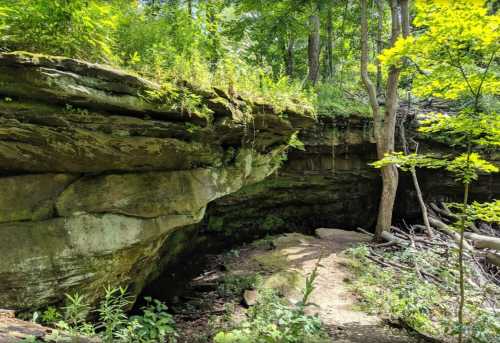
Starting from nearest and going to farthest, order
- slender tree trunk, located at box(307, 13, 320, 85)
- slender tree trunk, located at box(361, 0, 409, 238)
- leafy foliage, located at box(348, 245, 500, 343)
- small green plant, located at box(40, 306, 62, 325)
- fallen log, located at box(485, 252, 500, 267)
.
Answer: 1. small green plant, located at box(40, 306, 62, 325)
2. leafy foliage, located at box(348, 245, 500, 343)
3. fallen log, located at box(485, 252, 500, 267)
4. slender tree trunk, located at box(361, 0, 409, 238)
5. slender tree trunk, located at box(307, 13, 320, 85)

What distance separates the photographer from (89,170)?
14.7 feet

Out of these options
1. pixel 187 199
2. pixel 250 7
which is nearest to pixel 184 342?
pixel 187 199

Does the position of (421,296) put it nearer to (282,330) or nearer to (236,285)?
(282,330)

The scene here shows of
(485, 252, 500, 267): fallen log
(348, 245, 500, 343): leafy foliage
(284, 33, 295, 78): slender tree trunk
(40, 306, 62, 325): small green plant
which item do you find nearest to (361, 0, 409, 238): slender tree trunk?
(348, 245, 500, 343): leafy foliage

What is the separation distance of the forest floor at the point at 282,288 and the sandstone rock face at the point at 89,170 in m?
1.56

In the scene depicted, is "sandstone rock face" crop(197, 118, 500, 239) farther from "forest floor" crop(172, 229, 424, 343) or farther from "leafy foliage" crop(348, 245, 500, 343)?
"leafy foliage" crop(348, 245, 500, 343)

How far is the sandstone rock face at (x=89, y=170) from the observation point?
3.57 metres

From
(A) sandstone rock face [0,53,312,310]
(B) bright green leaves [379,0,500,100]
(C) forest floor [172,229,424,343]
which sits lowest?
(C) forest floor [172,229,424,343]

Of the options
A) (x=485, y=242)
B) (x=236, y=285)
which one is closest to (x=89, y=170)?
(x=236, y=285)

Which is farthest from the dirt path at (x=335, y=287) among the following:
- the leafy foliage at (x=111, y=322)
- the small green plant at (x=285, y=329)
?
the leafy foliage at (x=111, y=322)

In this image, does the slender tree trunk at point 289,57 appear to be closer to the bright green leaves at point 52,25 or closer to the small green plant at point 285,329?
the bright green leaves at point 52,25

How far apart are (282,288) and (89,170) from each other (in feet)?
13.5

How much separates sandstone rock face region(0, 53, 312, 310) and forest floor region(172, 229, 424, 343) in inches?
61.5

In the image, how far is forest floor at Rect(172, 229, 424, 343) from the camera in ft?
15.9
